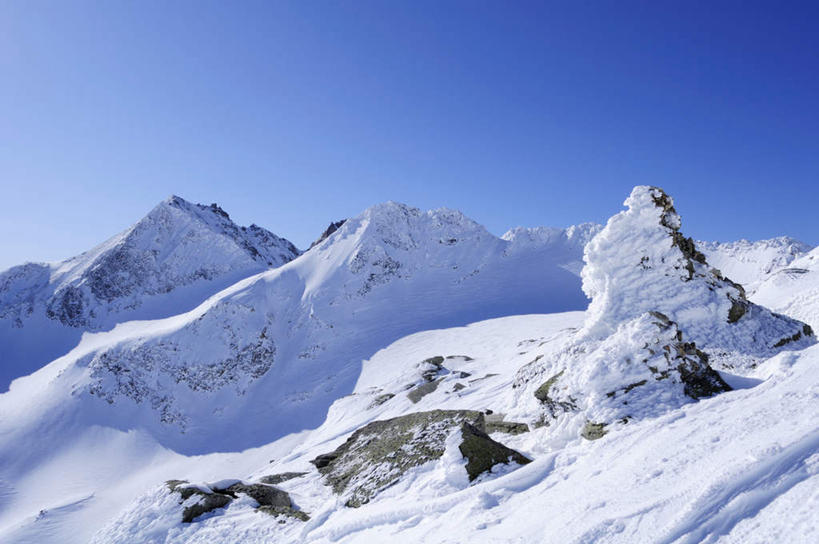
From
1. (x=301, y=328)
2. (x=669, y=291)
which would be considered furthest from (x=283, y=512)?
(x=301, y=328)

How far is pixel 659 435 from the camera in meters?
7.54

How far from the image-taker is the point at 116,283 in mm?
65375

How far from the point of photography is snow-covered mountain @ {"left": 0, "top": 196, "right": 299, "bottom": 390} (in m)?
60.3

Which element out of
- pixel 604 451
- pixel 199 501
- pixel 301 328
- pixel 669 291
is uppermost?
pixel 301 328

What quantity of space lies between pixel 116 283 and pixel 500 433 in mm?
73129

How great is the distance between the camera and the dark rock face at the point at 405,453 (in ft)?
29.9

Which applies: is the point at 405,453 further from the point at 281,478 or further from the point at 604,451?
the point at 281,478

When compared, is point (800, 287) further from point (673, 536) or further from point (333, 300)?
point (333, 300)

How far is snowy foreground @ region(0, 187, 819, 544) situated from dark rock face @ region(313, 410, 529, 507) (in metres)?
0.06

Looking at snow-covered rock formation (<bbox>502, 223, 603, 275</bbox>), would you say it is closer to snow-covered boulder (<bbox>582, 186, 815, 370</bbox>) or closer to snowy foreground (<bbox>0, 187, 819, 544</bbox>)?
snowy foreground (<bbox>0, 187, 819, 544</bbox>)

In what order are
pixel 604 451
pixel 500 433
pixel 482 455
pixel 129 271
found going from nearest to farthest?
pixel 604 451, pixel 482 455, pixel 500 433, pixel 129 271

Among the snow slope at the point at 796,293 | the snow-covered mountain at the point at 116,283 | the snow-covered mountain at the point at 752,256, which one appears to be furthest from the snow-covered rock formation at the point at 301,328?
the snow-covered mountain at the point at 752,256

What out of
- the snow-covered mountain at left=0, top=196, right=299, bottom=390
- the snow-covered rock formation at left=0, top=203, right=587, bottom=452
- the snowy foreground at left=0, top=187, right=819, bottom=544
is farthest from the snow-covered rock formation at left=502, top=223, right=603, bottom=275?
the snow-covered mountain at left=0, top=196, right=299, bottom=390

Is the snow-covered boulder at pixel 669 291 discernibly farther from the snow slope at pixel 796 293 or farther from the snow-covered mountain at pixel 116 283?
the snow-covered mountain at pixel 116 283
